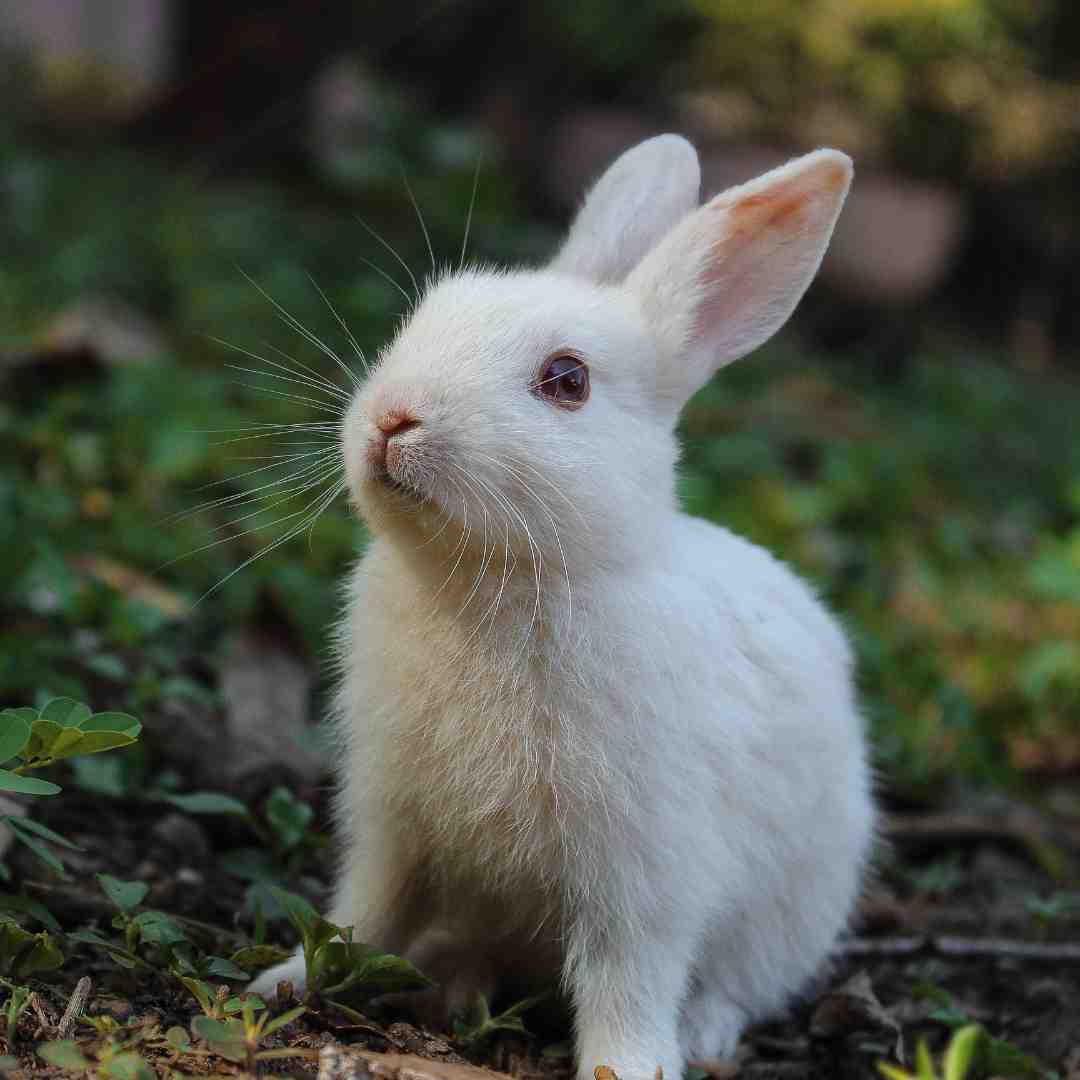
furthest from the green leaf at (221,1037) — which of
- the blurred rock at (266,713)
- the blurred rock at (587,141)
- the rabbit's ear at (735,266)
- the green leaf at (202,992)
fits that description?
the blurred rock at (587,141)

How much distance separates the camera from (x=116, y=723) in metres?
2.69

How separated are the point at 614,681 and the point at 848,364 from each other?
6.77 meters

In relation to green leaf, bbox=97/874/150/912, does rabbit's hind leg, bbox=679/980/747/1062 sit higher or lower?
lower

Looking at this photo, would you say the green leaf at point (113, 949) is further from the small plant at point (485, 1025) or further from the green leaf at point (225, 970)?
the small plant at point (485, 1025)

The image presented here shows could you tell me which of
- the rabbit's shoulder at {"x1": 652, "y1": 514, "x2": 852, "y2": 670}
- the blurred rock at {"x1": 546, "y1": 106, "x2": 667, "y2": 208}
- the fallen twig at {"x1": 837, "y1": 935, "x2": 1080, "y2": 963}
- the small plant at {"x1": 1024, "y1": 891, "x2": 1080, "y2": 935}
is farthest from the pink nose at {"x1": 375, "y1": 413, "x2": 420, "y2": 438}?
the blurred rock at {"x1": 546, "y1": 106, "x2": 667, "y2": 208}

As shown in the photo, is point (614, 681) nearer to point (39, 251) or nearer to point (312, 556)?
point (312, 556)

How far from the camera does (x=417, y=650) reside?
3.02 metres

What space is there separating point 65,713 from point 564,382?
1.15m

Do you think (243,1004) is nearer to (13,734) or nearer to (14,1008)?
(14,1008)

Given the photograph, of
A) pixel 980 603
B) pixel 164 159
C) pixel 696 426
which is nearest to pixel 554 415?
pixel 980 603

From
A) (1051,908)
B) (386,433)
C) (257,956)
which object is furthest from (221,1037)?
(1051,908)

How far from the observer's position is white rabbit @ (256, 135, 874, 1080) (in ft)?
9.36

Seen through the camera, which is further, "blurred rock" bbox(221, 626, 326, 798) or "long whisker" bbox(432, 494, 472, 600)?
"blurred rock" bbox(221, 626, 326, 798)

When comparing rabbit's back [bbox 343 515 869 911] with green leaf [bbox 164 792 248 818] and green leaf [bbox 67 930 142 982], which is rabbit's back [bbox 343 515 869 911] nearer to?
green leaf [bbox 164 792 248 818]
